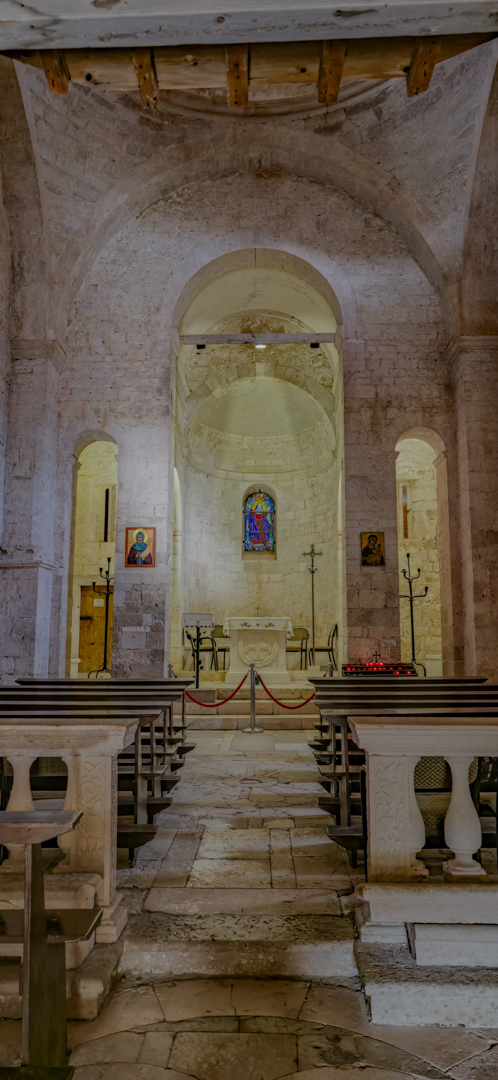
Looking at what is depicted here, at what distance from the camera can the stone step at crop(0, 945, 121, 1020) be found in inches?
98.5

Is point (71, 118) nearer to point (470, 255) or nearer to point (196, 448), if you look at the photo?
point (470, 255)

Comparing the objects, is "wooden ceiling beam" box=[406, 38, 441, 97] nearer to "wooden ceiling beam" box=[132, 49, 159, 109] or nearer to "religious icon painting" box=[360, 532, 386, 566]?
"wooden ceiling beam" box=[132, 49, 159, 109]

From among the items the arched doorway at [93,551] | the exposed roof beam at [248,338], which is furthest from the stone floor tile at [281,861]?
the arched doorway at [93,551]

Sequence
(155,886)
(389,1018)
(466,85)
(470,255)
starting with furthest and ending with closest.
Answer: (470,255)
(466,85)
(155,886)
(389,1018)

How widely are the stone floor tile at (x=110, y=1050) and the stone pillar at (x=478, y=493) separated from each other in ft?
25.8

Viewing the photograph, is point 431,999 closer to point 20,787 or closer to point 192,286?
point 20,787

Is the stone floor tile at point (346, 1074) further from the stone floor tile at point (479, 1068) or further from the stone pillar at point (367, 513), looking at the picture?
the stone pillar at point (367, 513)

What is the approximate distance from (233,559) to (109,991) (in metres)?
14.3

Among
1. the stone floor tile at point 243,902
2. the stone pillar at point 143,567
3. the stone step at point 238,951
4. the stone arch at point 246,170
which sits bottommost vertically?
the stone step at point 238,951

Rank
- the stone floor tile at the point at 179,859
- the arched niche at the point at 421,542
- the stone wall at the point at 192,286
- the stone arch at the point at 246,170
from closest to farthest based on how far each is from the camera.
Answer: the stone floor tile at the point at 179,859
the stone wall at the point at 192,286
the stone arch at the point at 246,170
the arched niche at the point at 421,542

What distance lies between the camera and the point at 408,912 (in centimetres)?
278

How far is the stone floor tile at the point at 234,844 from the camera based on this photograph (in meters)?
4.11

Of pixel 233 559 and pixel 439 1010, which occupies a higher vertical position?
pixel 233 559

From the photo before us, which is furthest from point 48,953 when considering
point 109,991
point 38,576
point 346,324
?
point 346,324
